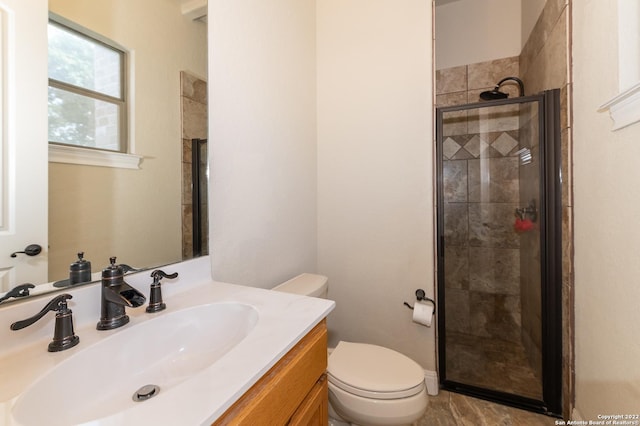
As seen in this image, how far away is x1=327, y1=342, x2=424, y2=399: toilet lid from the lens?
44.3 inches

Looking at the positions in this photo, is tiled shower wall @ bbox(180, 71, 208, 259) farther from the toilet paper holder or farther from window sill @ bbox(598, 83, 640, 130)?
window sill @ bbox(598, 83, 640, 130)

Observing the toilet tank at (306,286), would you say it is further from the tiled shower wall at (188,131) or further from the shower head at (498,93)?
the shower head at (498,93)

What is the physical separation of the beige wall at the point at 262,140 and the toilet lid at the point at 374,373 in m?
0.53

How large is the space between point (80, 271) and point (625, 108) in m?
1.72

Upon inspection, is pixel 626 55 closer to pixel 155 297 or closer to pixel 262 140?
A: pixel 262 140

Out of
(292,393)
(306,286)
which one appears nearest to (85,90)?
(292,393)

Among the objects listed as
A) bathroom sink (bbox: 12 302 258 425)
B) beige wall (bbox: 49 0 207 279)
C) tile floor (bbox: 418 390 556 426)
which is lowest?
tile floor (bbox: 418 390 556 426)

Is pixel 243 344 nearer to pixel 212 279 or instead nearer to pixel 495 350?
pixel 212 279

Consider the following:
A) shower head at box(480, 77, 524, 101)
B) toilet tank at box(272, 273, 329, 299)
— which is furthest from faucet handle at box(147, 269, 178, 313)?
shower head at box(480, 77, 524, 101)

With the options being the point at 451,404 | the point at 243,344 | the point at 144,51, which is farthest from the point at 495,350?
the point at 144,51

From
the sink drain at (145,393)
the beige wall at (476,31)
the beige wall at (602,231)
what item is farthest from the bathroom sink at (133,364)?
the beige wall at (476,31)

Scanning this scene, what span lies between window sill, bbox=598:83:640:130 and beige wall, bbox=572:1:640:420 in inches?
1.1

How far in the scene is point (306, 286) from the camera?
4.85 feet

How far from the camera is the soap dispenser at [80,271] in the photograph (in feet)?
2.33
